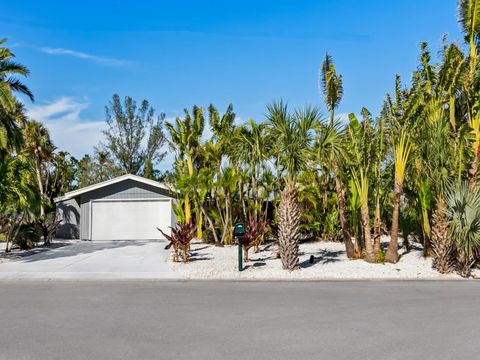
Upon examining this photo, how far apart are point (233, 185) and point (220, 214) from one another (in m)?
1.76

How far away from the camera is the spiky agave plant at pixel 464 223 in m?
12.5

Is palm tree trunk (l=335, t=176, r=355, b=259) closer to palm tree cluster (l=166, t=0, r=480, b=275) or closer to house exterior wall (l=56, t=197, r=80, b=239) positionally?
palm tree cluster (l=166, t=0, r=480, b=275)

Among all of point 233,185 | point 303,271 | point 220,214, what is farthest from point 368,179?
point 220,214

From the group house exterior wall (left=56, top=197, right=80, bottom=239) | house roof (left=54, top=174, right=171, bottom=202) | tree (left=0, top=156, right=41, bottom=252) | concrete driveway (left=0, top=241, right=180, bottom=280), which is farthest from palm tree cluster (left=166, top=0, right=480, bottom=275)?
house exterior wall (left=56, top=197, right=80, bottom=239)

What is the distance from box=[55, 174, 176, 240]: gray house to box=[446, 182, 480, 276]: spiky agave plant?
15.8 metres

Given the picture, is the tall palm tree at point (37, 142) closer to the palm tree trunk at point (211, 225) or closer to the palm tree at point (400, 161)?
the palm tree trunk at point (211, 225)

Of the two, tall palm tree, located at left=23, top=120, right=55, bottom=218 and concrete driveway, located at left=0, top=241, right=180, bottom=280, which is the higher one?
tall palm tree, located at left=23, top=120, right=55, bottom=218

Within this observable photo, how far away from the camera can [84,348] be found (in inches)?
232

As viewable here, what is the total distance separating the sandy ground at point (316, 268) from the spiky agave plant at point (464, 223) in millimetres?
599

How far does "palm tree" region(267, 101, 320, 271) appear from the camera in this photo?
42.1 feet

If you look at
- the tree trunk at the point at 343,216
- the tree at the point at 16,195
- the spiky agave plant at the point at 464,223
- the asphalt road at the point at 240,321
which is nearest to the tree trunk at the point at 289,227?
the asphalt road at the point at 240,321

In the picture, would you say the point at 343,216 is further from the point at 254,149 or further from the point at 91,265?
the point at 91,265

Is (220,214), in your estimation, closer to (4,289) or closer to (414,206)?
(414,206)

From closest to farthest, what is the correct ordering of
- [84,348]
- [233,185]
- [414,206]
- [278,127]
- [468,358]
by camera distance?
[468,358]
[84,348]
[278,127]
[414,206]
[233,185]
